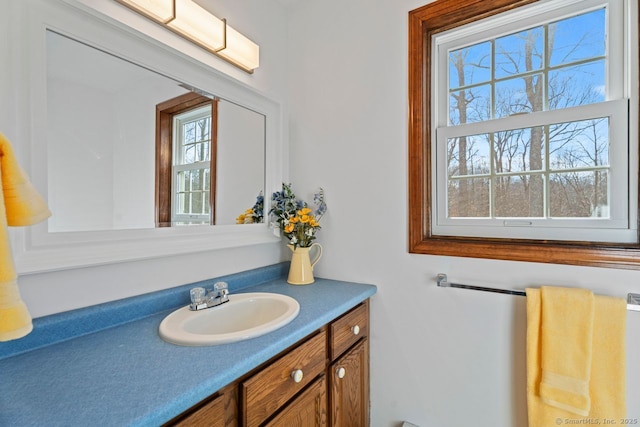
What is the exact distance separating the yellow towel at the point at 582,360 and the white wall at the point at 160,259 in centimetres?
123

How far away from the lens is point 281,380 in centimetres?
90

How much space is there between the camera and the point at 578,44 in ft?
3.74

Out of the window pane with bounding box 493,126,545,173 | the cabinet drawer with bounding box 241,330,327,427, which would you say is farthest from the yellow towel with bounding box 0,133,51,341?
the window pane with bounding box 493,126,545,173

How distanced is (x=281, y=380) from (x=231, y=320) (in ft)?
1.17

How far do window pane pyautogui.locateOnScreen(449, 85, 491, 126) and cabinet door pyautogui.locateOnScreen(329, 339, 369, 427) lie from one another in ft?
3.67

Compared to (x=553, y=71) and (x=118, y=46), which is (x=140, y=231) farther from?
(x=553, y=71)

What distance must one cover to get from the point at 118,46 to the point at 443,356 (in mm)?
1693

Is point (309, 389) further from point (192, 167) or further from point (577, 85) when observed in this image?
point (577, 85)

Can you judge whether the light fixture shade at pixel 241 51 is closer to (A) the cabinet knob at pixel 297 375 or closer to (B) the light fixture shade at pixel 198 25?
(B) the light fixture shade at pixel 198 25

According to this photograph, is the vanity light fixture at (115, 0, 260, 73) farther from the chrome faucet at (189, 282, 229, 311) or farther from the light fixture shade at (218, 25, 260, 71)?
the chrome faucet at (189, 282, 229, 311)

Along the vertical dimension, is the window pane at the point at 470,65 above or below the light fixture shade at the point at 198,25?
below

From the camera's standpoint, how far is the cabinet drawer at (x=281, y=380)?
796mm

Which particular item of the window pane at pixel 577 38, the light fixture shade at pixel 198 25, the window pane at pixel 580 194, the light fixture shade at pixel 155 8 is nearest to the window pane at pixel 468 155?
the window pane at pixel 580 194

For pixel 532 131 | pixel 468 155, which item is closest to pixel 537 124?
pixel 532 131
